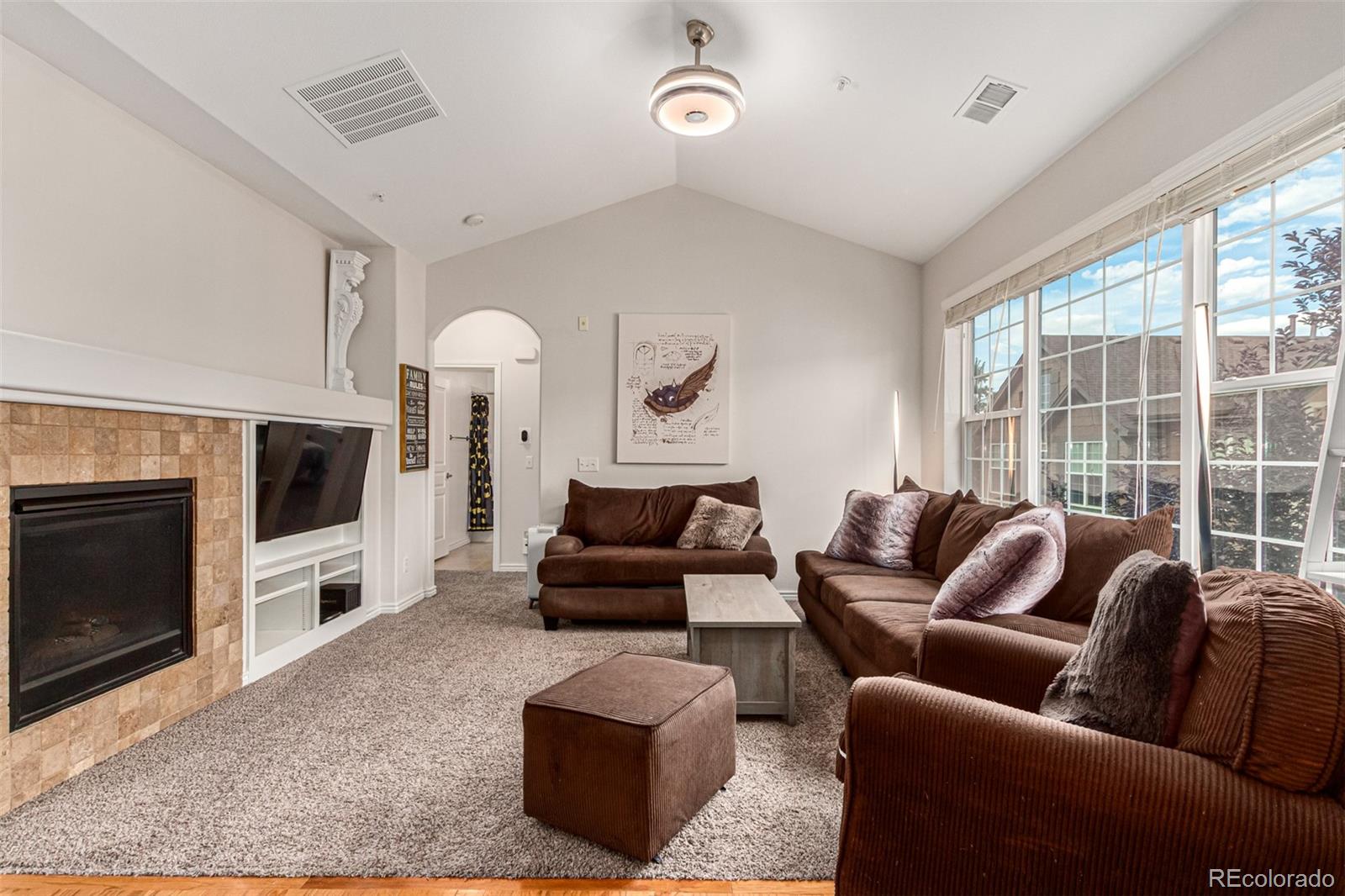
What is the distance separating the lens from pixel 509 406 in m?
6.14

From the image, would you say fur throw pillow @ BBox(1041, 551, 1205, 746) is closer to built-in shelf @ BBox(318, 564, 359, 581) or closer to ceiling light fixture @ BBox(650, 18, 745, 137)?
ceiling light fixture @ BBox(650, 18, 745, 137)

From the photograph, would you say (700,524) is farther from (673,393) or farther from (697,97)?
(697,97)

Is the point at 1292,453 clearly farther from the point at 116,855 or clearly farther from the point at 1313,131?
the point at 116,855

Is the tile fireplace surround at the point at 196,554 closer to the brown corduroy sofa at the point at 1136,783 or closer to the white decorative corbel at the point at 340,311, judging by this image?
the white decorative corbel at the point at 340,311

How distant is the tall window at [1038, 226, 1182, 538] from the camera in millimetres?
2531

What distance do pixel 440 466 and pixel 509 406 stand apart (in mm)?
1080

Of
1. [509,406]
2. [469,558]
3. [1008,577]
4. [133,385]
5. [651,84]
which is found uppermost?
[651,84]

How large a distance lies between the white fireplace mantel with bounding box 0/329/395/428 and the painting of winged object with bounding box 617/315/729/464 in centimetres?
209

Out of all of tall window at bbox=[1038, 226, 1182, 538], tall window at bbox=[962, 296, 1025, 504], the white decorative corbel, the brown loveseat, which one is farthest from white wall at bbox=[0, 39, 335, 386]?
tall window at bbox=[962, 296, 1025, 504]

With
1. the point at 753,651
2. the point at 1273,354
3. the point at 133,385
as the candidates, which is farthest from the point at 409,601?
the point at 1273,354

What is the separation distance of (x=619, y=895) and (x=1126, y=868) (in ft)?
3.48

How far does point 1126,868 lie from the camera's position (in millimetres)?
1050

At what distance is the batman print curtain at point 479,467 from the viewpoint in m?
7.52

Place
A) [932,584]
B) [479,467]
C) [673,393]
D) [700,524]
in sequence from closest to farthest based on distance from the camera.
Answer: [932,584] → [700,524] → [673,393] → [479,467]
